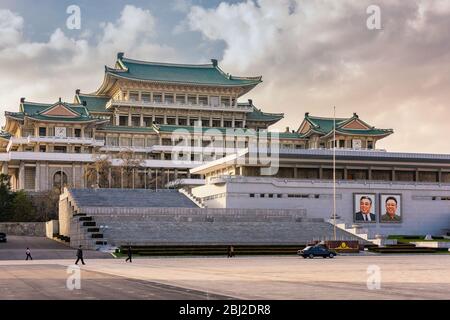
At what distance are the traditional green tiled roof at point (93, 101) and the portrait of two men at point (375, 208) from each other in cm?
5266

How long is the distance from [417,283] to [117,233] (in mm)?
38175

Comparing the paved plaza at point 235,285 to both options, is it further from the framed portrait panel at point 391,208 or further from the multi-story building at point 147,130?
the multi-story building at point 147,130

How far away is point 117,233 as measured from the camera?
62.7 m

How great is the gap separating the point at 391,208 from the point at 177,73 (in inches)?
2004

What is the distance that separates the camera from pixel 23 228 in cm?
8738

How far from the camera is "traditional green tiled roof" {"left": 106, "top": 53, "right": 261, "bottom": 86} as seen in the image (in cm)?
12044

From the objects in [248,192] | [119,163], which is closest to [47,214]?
[119,163]

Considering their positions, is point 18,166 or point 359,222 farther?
point 18,166

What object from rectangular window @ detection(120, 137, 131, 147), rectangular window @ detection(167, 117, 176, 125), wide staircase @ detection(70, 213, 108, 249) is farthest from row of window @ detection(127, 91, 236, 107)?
wide staircase @ detection(70, 213, 108, 249)

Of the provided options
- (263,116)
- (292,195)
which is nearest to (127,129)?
(263,116)

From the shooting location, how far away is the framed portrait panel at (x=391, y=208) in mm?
82625

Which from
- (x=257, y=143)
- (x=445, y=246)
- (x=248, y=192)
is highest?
(x=257, y=143)

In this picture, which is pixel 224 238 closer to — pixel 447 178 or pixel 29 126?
pixel 447 178

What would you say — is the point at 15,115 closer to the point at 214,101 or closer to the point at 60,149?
the point at 60,149
